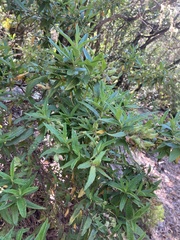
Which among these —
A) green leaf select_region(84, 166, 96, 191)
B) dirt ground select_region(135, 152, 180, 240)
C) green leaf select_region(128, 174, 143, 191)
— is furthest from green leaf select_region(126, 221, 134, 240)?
dirt ground select_region(135, 152, 180, 240)

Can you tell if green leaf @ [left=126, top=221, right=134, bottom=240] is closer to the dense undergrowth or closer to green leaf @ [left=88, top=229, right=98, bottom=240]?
the dense undergrowth

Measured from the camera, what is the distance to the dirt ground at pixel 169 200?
324 centimetres

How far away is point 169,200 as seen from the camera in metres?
3.86

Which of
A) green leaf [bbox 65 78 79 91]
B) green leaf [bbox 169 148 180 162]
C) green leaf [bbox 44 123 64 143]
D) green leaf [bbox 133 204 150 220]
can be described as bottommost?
green leaf [bbox 133 204 150 220]

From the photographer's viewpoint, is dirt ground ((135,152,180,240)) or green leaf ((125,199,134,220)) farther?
dirt ground ((135,152,180,240))

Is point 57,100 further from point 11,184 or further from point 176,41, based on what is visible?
point 176,41

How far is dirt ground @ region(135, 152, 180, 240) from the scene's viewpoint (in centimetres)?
324

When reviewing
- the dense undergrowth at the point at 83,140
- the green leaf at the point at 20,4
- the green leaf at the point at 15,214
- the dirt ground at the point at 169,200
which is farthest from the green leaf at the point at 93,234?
the green leaf at the point at 20,4

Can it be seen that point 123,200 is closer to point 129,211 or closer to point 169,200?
point 129,211

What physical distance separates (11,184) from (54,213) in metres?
0.72

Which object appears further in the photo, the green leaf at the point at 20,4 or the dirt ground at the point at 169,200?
the dirt ground at the point at 169,200

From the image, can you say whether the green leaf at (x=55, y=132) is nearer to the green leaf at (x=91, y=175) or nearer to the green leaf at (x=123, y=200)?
the green leaf at (x=91, y=175)

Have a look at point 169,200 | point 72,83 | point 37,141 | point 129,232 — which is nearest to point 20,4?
point 72,83

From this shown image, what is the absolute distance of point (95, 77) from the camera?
130 cm
